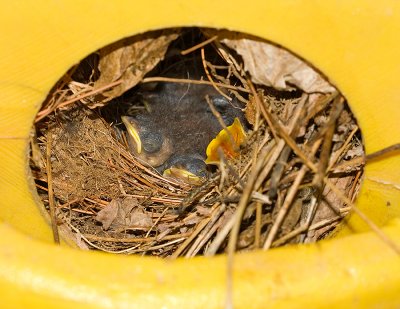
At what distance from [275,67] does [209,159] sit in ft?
2.14

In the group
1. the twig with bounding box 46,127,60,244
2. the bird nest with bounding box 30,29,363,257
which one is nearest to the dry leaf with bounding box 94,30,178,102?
the bird nest with bounding box 30,29,363,257

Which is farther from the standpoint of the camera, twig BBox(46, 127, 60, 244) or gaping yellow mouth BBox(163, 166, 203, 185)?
gaping yellow mouth BBox(163, 166, 203, 185)

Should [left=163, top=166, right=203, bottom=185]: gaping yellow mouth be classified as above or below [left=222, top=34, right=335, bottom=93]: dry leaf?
below

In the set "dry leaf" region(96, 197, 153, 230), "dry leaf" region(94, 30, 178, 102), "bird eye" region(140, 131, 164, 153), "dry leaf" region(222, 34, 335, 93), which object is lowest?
"dry leaf" region(96, 197, 153, 230)

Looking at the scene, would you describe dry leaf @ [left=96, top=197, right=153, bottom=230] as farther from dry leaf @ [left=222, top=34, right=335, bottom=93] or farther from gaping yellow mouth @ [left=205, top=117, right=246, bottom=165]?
dry leaf @ [left=222, top=34, right=335, bottom=93]

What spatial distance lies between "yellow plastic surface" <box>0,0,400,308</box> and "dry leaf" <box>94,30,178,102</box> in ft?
0.40

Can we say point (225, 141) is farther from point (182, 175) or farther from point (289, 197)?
point (289, 197)

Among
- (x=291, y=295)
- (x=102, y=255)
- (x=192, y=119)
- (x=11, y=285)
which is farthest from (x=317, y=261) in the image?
(x=192, y=119)

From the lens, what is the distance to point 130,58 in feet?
4.36

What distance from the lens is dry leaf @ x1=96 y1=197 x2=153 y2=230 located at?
5.55 ft

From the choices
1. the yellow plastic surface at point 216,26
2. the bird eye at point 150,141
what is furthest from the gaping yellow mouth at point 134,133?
the yellow plastic surface at point 216,26

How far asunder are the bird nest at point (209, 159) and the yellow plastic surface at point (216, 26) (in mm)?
79

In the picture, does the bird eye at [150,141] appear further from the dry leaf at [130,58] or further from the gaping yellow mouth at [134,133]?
the dry leaf at [130,58]

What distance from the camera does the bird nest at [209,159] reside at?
4.29ft
